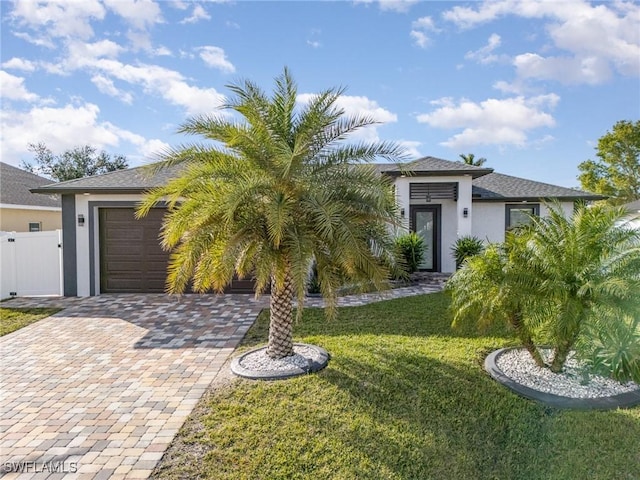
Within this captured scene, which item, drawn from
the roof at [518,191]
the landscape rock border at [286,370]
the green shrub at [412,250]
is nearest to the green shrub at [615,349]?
the landscape rock border at [286,370]

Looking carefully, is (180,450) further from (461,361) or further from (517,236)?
(517,236)

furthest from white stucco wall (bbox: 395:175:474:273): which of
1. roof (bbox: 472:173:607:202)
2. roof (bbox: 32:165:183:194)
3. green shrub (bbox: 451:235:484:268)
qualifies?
roof (bbox: 32:165:183:194)

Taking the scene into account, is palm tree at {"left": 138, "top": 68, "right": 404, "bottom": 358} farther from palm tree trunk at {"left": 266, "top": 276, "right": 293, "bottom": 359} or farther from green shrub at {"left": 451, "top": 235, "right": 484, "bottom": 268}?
green shrub at {"left": 451, "top": 235, "right": 484, "bottom": 268}

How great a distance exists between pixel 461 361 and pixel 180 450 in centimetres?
410

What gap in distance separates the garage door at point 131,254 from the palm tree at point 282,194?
634cm

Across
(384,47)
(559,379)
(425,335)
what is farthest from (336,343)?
(384,47)

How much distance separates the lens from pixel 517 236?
18.7ft

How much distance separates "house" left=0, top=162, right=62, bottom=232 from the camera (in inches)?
595

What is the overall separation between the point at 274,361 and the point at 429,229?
11023mm

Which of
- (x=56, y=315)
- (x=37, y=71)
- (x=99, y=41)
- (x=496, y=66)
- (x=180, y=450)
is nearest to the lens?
(x=180, y=450)

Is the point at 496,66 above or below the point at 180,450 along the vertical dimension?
above

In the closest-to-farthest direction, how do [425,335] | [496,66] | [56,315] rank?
1. [425,335]
2. [56,315]
3. [496,66]

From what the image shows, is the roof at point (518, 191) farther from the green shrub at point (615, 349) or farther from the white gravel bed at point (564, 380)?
the green shrub at point (615, 349)

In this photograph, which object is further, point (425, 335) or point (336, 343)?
point (425, 335)
